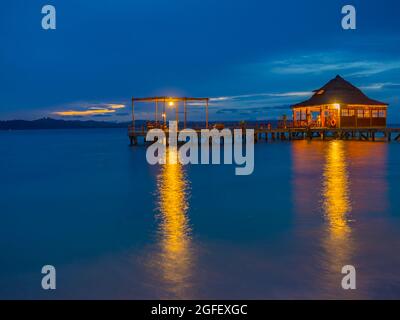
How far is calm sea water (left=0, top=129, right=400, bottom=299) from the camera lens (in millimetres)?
7348

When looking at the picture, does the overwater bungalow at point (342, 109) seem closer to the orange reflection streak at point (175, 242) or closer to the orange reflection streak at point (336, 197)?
the orange reflection streak at point (336, 197)

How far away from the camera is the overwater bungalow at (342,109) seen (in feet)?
133

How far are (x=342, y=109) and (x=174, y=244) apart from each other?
34.3 meters

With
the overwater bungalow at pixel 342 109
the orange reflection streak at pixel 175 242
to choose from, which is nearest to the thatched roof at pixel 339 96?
the overwater bungalow at pixel 342 109

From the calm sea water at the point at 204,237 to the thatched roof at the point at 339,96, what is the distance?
21567 millimetres

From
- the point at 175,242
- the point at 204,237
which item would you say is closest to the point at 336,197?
the point at 204,237

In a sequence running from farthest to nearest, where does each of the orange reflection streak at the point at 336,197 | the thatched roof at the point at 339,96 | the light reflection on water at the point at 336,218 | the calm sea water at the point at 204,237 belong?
Result: the thatched roof at the point at 339,96, the orange reflection streak at the point at 336,197, the light reflection on water at the point at 336,218, the calm sea water at the point at 204,237

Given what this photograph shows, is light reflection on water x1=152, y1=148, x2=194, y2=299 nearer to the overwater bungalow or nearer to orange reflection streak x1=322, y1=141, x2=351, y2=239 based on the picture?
orange reflection streak x1=322, y1=141, x2=351, y2=239

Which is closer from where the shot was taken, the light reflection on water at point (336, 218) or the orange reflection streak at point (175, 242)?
the orange reflection streak at point (175, 242)

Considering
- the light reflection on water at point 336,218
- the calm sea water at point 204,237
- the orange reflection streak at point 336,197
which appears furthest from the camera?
the orange reflection streak at point 336,197

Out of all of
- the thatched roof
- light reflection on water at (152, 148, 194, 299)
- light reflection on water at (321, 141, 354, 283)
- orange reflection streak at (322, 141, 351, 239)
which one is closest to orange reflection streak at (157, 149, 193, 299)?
light reflection on water at (152, 148, 194, 299)

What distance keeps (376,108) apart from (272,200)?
31.4 m
